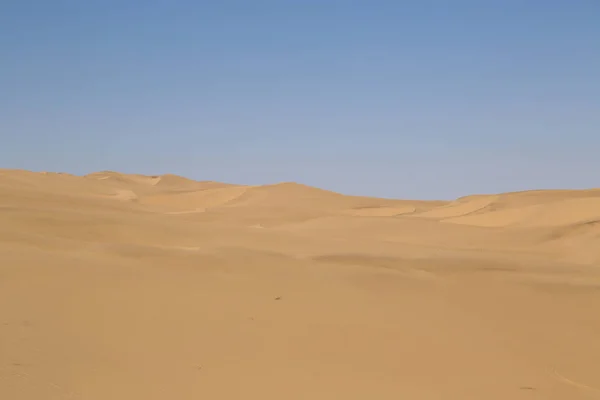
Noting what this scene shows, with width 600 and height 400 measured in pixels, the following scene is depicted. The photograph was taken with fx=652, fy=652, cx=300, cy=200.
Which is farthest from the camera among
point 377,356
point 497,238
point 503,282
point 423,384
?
point 497,238

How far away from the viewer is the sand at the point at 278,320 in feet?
11.0

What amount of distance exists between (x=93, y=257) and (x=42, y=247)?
1.92 ft

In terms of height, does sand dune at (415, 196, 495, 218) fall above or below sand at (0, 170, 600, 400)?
above

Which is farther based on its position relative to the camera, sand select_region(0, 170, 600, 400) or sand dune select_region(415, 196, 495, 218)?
sand dune select_region(415, 196, 495, 218)

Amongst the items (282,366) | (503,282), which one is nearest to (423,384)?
(282,366)

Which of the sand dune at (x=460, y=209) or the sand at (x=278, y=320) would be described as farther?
the sand dune at (x=460, y=209)

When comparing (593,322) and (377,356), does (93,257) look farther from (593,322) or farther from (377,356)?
(593,322)

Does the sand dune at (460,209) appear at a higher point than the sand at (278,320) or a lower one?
higher

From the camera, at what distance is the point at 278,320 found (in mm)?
4531

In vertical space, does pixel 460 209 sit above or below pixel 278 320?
above

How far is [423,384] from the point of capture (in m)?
3.61

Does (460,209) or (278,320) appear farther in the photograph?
(460,209)

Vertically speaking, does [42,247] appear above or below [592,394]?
above

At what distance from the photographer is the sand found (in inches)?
132
